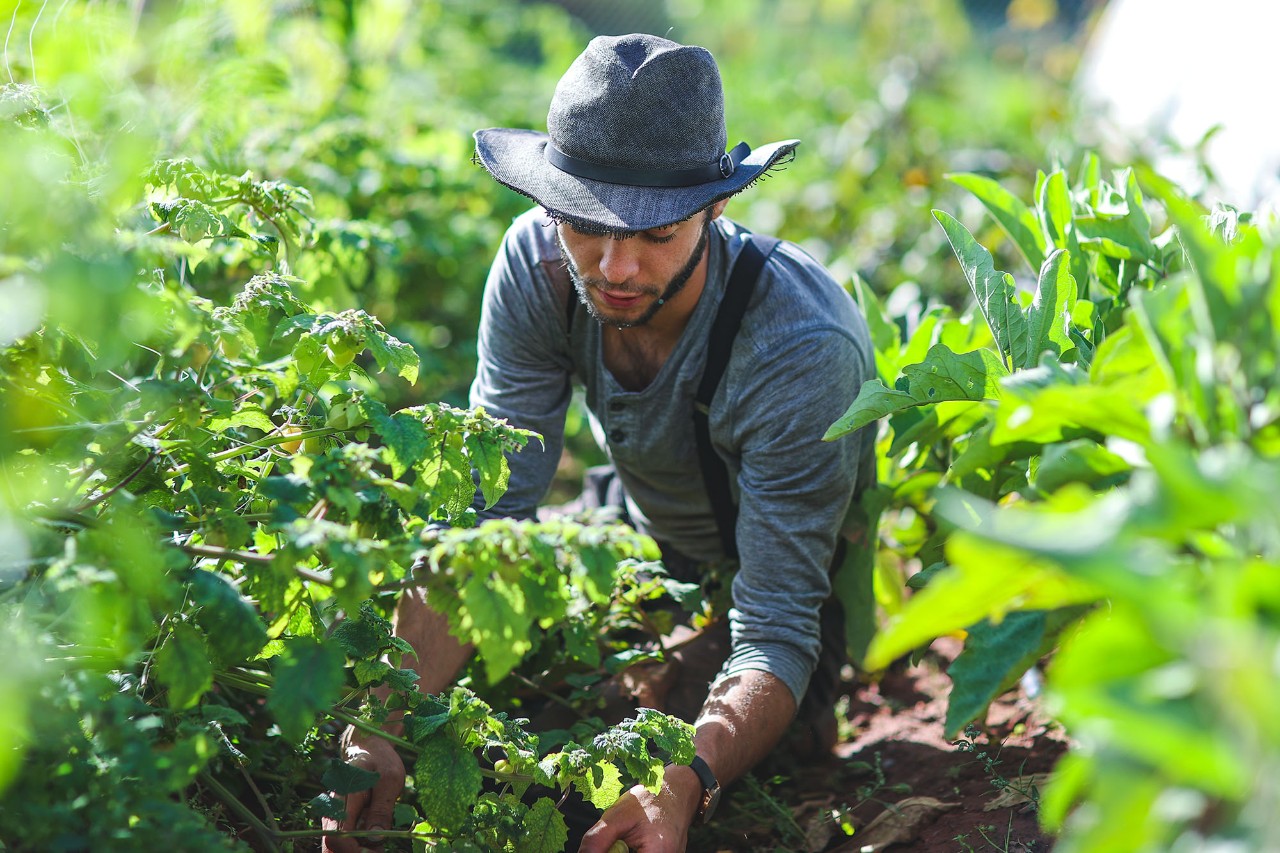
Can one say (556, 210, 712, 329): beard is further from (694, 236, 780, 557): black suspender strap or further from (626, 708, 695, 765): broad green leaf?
(626, 708, 695, 765): broad green leaf

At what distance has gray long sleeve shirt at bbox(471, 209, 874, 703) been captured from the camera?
244 centimetres

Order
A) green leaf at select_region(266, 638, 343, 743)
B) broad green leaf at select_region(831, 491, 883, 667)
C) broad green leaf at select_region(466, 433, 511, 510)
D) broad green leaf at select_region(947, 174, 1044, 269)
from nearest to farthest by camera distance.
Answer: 1. green leaf at select_region(266, 638, 343, 743)
2. broad green leaf at select_region(466, 433, 511, 510)
3. broad green leaf at select_region(947, 174, 1044, 269)
4. broad green leaf at select_region(831, 491, 883, 667)

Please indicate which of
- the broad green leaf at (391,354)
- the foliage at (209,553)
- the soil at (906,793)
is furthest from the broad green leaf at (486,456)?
the soil at (906,793)

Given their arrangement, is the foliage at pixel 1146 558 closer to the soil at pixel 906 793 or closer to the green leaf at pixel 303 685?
the soil at pixel 906 793

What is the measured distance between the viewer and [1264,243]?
1.34 metres

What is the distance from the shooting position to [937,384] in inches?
77.7

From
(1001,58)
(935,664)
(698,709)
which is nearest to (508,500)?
(698,709)

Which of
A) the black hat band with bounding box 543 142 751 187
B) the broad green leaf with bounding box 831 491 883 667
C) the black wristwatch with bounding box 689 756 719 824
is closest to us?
the black wristwatch with bounding box 689 756 719 824

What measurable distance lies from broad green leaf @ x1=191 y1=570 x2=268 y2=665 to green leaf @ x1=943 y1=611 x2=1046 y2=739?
2.88 feet

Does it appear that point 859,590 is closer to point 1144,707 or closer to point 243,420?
point 243,420

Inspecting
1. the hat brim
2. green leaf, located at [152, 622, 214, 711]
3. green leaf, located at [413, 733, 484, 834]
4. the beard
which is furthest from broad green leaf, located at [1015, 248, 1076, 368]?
green leaf, located at [152, 622, 214, 711]

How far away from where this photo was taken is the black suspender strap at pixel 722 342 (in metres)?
2.52

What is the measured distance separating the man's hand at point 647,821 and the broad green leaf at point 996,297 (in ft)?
3.22

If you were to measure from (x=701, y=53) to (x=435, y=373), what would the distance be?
5.81 ft
